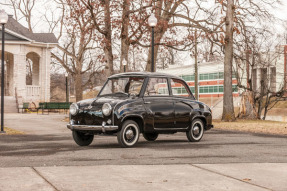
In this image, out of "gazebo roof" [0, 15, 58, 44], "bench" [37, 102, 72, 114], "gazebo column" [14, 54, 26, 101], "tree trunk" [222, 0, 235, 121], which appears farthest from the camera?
"gazebo column" [14, 54, 26, 101]

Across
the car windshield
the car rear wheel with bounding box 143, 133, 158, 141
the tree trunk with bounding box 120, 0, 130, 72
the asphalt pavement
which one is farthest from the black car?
the tree trunk with bounding box 120, 0, 130, 72

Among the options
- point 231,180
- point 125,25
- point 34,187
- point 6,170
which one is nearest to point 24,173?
point 6,170

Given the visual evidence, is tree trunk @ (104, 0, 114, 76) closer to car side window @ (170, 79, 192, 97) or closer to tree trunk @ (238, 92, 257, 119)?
tree trunk @ (238, 92, 257, 119)

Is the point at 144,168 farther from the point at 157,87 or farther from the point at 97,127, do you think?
the point at 157,87

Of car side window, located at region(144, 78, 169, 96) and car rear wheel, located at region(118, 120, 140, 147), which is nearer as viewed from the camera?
car rear wheel, located at region(118, 120, 140, 147)

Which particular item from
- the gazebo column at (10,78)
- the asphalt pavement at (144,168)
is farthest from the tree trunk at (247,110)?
the gazebo column at (10,78)

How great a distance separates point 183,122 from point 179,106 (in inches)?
17.1

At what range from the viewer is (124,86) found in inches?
459

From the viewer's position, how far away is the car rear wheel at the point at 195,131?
493 inches

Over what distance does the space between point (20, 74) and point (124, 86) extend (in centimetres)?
2838

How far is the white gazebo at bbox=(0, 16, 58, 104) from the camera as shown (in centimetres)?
3822

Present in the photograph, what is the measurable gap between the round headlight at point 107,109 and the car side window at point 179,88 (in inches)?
78.5

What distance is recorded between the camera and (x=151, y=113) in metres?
11.3

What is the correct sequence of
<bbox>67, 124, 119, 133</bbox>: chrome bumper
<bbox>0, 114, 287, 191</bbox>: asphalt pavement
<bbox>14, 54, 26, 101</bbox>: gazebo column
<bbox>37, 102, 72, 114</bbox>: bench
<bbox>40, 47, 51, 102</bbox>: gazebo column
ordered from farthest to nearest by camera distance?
<bbox>40, 47, 51, 102</bbox>: gazebo column → <bbox>14, 54, 26, 101</bbox>: gazebo column → <bbox>37, 102, 72, 114</bbox>: bench → <bbox>67, 124, 119, 133</bbox>: chrome bumper → <bbox>0, 114, 287, 191</bbox>: asphalt pavement
